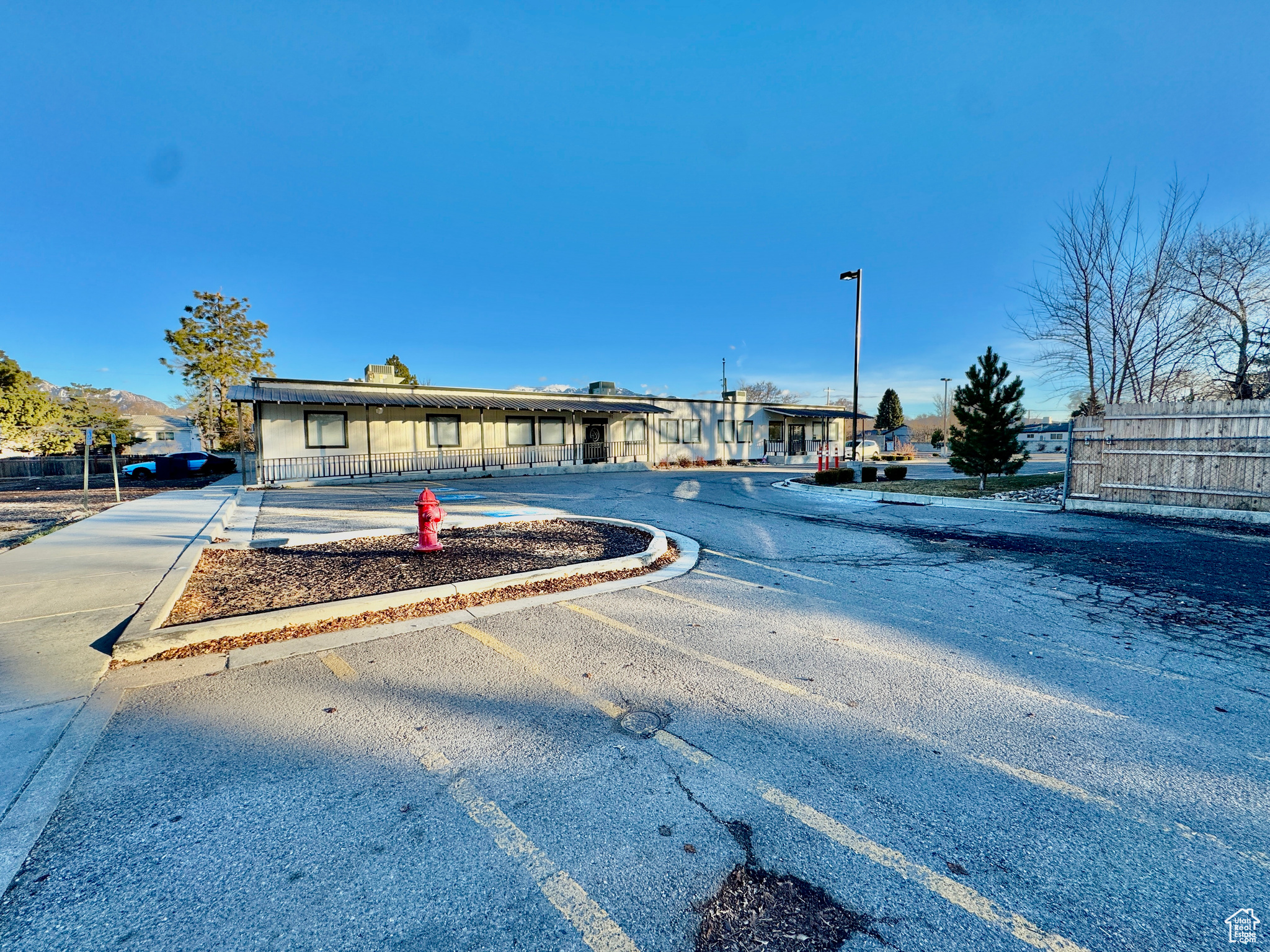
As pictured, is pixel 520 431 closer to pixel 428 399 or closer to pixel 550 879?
pixel 428 399

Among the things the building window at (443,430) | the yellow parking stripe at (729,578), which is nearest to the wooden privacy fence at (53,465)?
the building window at (443,430)

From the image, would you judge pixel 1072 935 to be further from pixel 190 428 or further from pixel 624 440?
pixel 190 428

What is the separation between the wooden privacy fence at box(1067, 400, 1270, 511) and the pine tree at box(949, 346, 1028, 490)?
2405mm

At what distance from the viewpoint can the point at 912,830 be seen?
2.26 metres

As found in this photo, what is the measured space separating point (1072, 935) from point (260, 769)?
135 inches

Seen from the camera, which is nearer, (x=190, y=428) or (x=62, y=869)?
(x=62, y=869)

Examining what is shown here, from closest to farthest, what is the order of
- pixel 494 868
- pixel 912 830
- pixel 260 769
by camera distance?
pixel 494 868
pixel 912 830
pixel 260 769

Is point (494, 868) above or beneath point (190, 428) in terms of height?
beneath

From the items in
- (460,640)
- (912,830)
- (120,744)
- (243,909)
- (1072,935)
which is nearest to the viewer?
(1072,935)

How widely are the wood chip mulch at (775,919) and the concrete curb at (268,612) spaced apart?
4221 mm

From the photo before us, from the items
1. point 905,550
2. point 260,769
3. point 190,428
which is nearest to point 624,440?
point 905,550

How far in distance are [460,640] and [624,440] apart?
24.8 metres

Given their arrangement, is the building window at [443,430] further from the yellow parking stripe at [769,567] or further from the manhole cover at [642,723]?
the manhole cover at [642,723]

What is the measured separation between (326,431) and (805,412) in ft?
85.4
